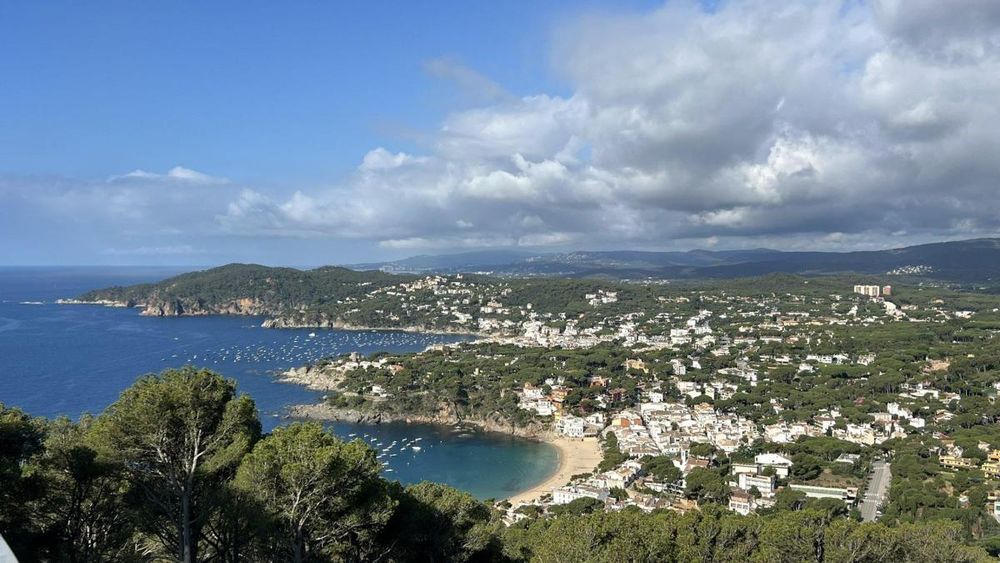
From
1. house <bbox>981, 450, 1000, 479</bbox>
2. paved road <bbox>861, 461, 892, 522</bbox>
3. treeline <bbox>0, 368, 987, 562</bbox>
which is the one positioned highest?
treeline <bbox>0, 368, 987, 562</bbox>

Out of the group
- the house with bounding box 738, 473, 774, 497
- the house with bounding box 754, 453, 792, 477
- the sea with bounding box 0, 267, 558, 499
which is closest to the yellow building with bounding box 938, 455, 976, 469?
the house with bounding box 754, 453, 792, 477

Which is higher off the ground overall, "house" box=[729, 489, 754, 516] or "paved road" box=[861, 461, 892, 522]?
"house" box=[729, 489, 754, 516]

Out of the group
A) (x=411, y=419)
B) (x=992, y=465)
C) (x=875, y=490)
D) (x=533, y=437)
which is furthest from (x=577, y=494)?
(x=411, y=419)

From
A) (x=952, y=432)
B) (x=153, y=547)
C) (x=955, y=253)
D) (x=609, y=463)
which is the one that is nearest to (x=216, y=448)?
(x=153, y=547)

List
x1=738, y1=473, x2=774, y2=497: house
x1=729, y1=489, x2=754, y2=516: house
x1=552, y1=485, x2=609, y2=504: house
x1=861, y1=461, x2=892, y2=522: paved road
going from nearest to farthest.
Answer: x1=861, y1=461, x2=892, y2=522: paved road, x1=729, y1=489, x2=754, y2=516: house, x1=552, y1=485, x2=609, y2=504: house, x1=738, y1=473, x2=774, y2=497: house

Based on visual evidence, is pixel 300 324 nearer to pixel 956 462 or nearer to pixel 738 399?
pixel 738 399

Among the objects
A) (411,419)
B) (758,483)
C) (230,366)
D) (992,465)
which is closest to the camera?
(758,483)

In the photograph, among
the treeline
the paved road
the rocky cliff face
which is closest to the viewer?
the treeline

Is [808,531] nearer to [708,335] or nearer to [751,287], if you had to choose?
[708,335]

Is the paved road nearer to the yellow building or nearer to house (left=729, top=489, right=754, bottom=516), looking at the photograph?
the yellow building
